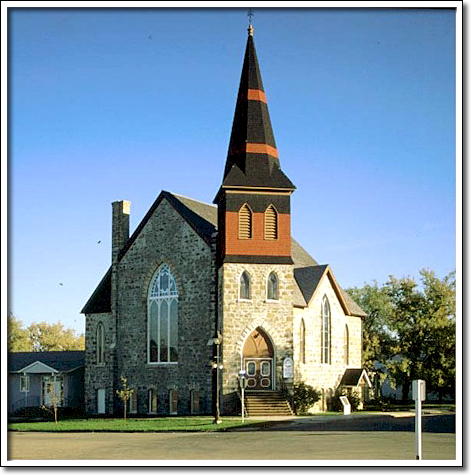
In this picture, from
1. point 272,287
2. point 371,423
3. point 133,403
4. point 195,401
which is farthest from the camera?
point 133,403

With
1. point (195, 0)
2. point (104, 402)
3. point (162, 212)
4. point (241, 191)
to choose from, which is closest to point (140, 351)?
point (104, 402)

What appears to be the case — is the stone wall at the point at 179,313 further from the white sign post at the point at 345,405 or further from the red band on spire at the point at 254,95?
the red band on spire at the point at 254,95

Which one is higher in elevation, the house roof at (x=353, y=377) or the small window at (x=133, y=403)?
the house roof at (x=353, y=377)

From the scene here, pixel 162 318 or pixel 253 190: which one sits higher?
pixel 253 190

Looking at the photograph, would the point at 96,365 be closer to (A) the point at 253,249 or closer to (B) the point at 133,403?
(B) the point at 133,403

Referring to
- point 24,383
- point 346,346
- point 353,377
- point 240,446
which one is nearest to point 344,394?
point 353,377

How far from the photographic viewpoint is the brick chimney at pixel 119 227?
130 feet

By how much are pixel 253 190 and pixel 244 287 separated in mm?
3716

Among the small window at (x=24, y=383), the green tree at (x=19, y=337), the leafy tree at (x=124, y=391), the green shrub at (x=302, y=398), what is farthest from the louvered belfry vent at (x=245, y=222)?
the green tree at (x=19, y=337)

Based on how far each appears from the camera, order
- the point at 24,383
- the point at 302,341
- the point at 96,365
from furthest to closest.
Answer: the point at 24,383 < the point at 96,365 < the point at 302,341

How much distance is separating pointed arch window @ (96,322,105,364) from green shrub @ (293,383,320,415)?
9961mm

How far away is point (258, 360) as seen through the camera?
34.1 m

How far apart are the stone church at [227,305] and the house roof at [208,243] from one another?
61 millimetres

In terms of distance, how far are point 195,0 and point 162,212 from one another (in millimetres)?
19748
